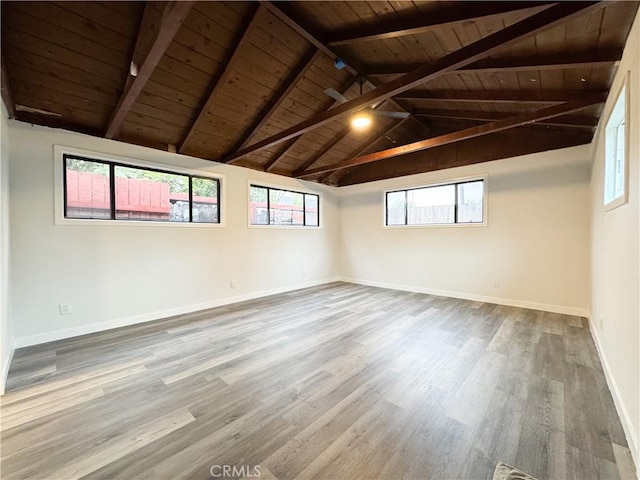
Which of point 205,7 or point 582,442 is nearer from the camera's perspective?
point 582,442

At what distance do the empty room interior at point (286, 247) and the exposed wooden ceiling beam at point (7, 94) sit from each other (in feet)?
0.14

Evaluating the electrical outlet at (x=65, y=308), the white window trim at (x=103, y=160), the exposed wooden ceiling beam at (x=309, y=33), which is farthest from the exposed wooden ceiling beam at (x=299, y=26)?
the electrical outlet at (x=65, y=308)

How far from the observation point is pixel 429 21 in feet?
7.82

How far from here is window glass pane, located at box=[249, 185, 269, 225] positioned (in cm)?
549

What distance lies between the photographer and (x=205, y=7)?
2.57 m

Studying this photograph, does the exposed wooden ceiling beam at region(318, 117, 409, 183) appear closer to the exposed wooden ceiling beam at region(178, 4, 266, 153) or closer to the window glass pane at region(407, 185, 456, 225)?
the window glass pane at region(407, 185, 456, 225)

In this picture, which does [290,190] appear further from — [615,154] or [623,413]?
[623,413]

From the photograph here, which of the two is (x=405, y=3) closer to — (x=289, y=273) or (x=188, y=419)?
(x=188, y=419)

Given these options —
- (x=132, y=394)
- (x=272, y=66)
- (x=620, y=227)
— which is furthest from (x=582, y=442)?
(x=272, y=66)

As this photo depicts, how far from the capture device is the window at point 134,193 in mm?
3500

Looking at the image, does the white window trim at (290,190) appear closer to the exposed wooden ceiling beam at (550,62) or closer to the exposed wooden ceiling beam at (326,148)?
the exposed wooden ceiling beam at (326,148)

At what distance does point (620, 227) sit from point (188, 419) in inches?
138

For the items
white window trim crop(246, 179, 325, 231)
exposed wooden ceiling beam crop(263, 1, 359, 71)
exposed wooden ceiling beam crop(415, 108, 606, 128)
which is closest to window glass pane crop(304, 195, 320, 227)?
white window trim crop(246, 179, 325, 231)

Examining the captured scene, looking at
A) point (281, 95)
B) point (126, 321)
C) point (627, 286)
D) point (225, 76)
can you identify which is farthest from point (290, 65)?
point (126, 321)
